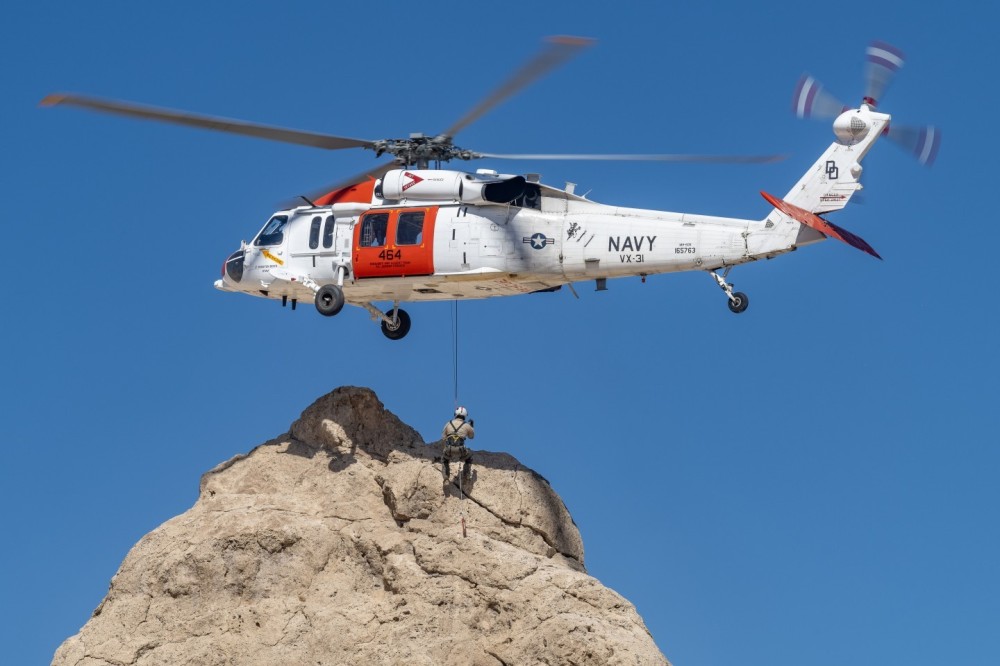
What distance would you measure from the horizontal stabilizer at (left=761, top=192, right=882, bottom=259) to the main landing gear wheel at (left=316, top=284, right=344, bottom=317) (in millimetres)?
7555

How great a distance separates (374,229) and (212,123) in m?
3.33

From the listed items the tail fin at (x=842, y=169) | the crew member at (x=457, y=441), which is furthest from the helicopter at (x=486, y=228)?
the crew member at (x=457, y=441)

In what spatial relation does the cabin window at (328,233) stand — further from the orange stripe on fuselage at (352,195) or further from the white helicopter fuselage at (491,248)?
the orange stripe on fuselage at (352,195)

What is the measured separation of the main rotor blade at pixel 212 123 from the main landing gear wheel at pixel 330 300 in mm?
2540

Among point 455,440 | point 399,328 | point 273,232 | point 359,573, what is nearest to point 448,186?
point 399,328

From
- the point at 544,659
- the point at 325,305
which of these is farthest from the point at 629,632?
the point at 325,305

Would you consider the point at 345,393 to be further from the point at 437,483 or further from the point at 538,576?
the point at 538,576

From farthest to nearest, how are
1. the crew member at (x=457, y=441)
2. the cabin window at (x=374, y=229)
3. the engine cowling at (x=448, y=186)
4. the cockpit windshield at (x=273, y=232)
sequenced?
the cockpit windshield at (x=273, y=232) < the cabin window at (x=374, y=229) < the engine cowling at (x=448, y=186) < the crew member at (x=457, y=441)

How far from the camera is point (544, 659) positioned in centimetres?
2159

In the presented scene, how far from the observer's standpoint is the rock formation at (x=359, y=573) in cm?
2225

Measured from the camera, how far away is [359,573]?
23.6 metres

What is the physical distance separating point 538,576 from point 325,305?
743 centimetres

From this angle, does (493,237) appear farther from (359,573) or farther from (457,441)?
(359,573)

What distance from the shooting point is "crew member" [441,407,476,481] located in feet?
81.4
